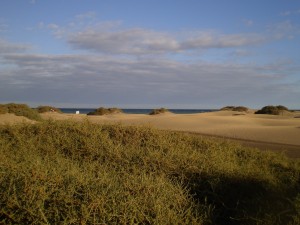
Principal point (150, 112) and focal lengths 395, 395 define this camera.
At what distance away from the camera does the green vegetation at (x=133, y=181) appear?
4426mm

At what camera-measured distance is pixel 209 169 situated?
6965 mm

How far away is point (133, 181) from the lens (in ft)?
17.0

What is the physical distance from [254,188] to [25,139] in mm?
5105

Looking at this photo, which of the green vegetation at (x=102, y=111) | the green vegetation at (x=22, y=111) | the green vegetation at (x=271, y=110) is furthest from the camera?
the green vegetation at (x=271, y=110)

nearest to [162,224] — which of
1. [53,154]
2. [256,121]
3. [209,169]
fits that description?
[209,169]

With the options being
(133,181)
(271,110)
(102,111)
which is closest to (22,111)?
(133,181)

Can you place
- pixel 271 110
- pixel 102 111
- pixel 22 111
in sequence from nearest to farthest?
pixel 22 111 → pixel 102 111 → pixel 271 110

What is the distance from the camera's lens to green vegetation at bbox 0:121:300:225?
443 centimetres

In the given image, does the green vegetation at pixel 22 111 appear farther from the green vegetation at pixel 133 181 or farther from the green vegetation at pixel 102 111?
the green vegetation at pixel 102 111

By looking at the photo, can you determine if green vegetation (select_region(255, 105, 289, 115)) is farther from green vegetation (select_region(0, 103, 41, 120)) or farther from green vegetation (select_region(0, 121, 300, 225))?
green vegetation (select_region(0, 121, 300, 225))

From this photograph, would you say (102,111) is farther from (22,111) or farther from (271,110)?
(22,111)

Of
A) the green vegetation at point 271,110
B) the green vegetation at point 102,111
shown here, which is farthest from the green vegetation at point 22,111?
the green vegetation at point 271,110

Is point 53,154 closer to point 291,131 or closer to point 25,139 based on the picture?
point 25,139

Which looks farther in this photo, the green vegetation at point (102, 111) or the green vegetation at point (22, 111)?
the green vegetation at point (102, 111)
